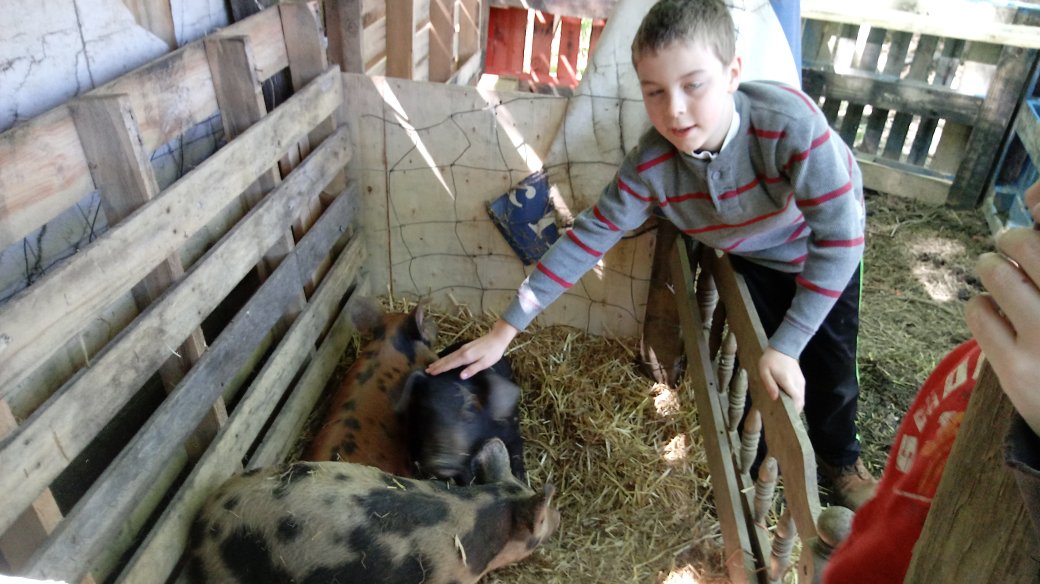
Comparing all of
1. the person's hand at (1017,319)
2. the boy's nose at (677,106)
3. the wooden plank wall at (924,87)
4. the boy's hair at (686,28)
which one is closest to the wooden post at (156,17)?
the boy's hair at (686,28)

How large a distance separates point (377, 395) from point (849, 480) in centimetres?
199

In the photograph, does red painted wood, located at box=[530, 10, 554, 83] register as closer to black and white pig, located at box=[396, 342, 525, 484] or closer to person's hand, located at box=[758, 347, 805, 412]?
black and white pig, located at box=[396, 342, 525, 484]

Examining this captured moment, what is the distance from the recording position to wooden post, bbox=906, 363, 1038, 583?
0.67 metres

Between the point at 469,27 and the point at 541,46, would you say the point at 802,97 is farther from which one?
the point at 541,46

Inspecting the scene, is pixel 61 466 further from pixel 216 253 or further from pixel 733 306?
pixel 733 306

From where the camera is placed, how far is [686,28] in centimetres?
211

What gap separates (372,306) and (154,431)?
157 cm

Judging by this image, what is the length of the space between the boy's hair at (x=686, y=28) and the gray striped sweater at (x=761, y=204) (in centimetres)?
27

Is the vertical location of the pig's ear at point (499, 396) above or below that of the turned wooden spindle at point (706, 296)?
below

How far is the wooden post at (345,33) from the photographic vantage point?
350 centimetres

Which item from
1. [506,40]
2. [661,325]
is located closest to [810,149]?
[661,325]

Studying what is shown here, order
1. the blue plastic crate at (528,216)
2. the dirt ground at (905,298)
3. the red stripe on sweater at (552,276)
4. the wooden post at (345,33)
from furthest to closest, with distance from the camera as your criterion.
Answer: the dirt ground at (905,298), the blue plastic crate at (528,216), the wooden post at (345,33), the red stripe on sweater at (552,276)

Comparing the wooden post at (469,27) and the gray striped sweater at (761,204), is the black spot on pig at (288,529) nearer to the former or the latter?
the gray striped sweater at (761,204)

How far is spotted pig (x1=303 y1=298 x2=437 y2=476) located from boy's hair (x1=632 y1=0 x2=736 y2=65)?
179 centimetres
